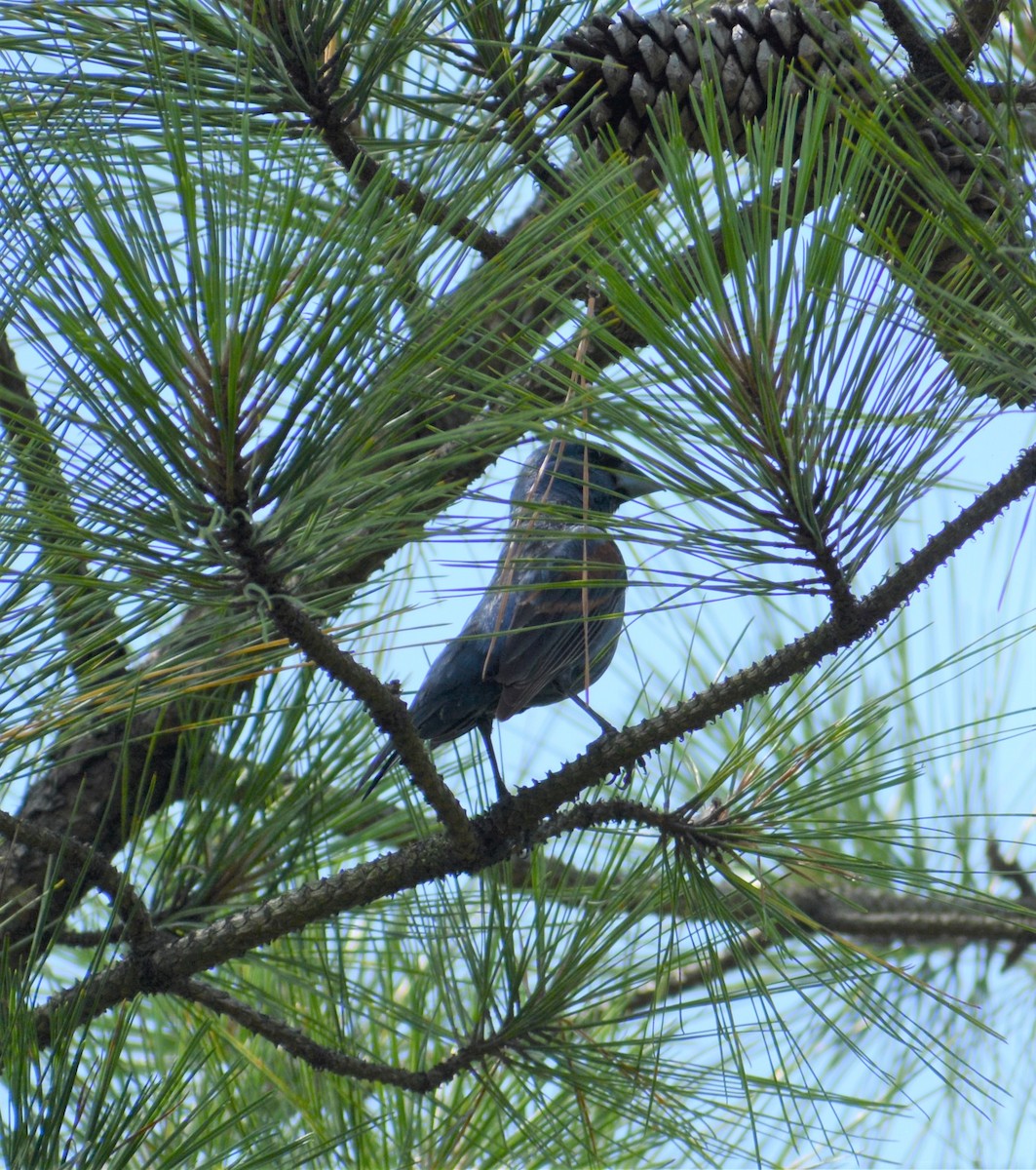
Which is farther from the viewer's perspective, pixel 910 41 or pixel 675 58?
pixel 675 58

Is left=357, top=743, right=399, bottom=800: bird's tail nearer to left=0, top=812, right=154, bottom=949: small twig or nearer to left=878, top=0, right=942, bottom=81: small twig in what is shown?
left=0, top=812, right=154, bottom=949: small twig

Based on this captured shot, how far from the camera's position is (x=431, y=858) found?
1470 mm

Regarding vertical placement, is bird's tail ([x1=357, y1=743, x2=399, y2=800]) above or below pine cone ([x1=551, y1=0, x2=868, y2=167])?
below

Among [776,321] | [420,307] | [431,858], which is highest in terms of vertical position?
[420,307]

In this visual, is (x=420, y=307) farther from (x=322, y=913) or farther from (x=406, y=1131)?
(x=406, y=1131)

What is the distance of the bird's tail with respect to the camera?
1911mm

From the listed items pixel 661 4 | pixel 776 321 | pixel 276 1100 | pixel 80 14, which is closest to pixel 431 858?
pixel 776 321

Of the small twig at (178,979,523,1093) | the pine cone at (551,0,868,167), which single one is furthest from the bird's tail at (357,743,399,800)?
the pine cone at (551,0,868,167)

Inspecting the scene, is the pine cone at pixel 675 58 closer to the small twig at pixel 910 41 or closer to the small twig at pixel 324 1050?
the small twig at pixel 910 41

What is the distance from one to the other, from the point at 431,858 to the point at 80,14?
1020 millimetres

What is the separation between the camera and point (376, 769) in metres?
1.98

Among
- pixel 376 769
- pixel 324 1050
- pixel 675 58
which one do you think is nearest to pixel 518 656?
pixel 376 769

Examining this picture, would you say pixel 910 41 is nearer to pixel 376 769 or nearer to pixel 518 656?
pixel 518 656

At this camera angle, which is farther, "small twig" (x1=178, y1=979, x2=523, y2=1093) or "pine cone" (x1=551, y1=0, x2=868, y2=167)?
"small twig" (x1=178, y1=979, x2=523, y2=1093)
